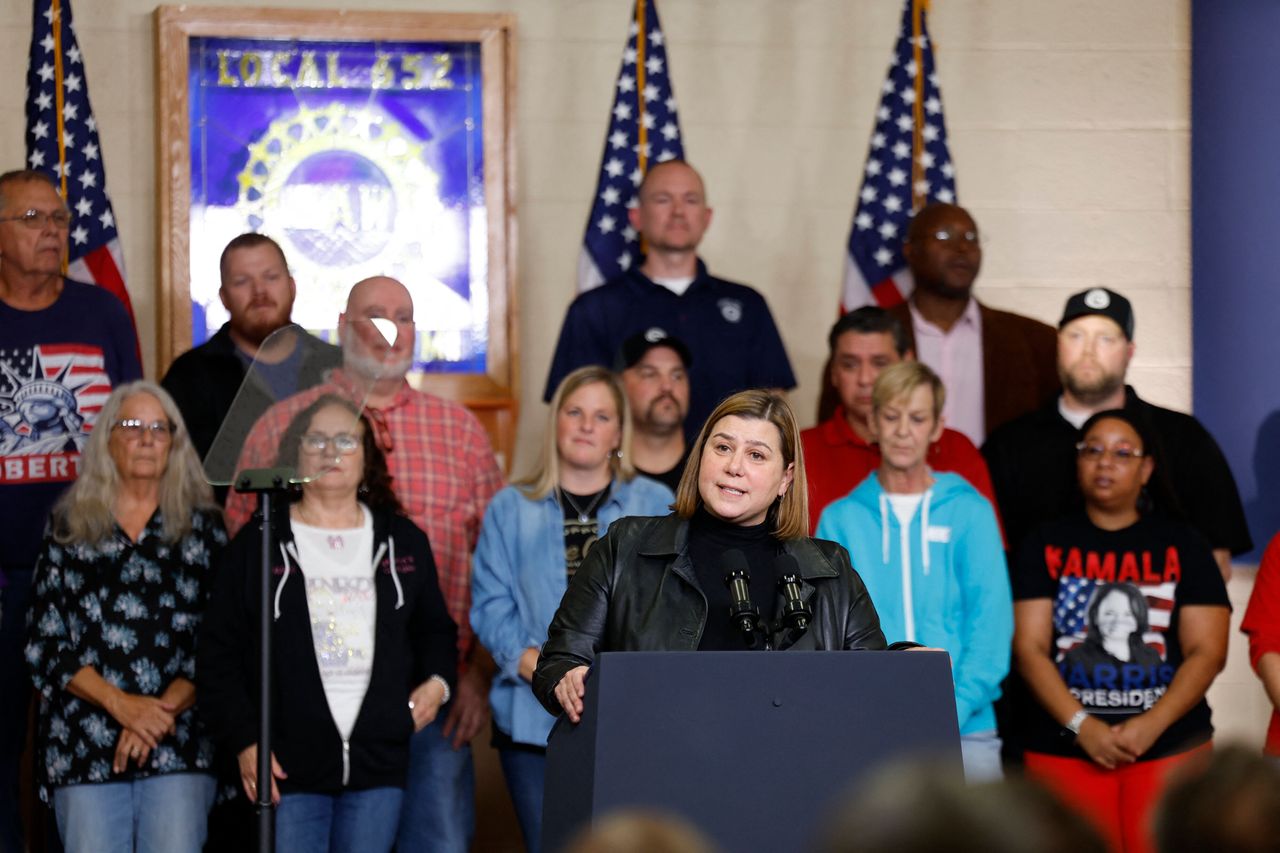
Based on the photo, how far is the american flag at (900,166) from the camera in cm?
578

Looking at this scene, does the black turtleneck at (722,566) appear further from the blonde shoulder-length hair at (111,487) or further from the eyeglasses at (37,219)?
the eyeglasses at (37,219)

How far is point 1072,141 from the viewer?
20.2 ft

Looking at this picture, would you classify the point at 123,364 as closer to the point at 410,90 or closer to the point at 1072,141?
the point at 410,90

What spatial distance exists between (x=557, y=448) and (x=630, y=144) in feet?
6.17

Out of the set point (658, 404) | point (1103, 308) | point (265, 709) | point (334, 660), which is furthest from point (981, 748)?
point (265, 709)

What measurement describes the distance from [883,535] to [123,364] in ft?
7.00

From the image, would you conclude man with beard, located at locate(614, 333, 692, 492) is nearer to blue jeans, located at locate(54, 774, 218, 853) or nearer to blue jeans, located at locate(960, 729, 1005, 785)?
blue jeans, located at locate(960, 729, 1005, 785)

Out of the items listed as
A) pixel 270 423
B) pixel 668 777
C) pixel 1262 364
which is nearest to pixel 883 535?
pixel 270 423

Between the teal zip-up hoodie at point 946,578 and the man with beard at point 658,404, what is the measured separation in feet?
1.76

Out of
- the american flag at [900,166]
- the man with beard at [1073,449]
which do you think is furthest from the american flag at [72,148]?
the man with beard at [1073,449]

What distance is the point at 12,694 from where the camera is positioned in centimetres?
438

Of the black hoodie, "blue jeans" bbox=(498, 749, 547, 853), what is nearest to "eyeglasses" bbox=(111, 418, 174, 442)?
the black hoodie

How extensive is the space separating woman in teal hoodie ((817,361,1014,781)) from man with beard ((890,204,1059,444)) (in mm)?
961

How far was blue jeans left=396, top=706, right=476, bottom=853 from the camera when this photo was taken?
13.8 feet
